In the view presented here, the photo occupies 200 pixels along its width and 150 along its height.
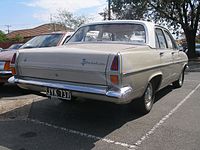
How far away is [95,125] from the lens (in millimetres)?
4805

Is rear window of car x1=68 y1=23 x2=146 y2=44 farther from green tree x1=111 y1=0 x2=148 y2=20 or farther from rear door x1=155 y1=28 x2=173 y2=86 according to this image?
green tree x1=111 y1=0 x2=148 y2=20

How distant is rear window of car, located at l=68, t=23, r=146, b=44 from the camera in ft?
17.7

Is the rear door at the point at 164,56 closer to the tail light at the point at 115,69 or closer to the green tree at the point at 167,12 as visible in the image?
the tail light at the point at 115,69

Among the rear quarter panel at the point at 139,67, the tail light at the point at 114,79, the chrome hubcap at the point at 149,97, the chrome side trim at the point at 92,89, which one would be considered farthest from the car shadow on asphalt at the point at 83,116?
the tail light at the point at 114,79

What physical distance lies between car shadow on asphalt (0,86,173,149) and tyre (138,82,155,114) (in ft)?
0.39

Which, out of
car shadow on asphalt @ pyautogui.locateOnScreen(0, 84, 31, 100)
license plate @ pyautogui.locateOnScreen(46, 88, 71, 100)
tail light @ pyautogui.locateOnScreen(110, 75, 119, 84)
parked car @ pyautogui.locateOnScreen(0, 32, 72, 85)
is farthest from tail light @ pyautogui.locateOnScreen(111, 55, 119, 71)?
parked car @ pyautogui.locateOnScreen(0, 32, 72, 85)

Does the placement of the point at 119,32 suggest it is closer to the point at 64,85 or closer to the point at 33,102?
the point at 64,85

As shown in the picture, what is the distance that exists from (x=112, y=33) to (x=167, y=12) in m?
19.2

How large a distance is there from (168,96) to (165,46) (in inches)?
58.3

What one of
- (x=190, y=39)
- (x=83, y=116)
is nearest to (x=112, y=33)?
(x=83, y=116)

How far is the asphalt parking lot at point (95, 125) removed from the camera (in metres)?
4.00

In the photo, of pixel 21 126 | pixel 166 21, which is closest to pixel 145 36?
pixel 21 126

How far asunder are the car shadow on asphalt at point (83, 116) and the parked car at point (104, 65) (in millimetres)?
519

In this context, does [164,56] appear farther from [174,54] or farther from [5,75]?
[5,75]
